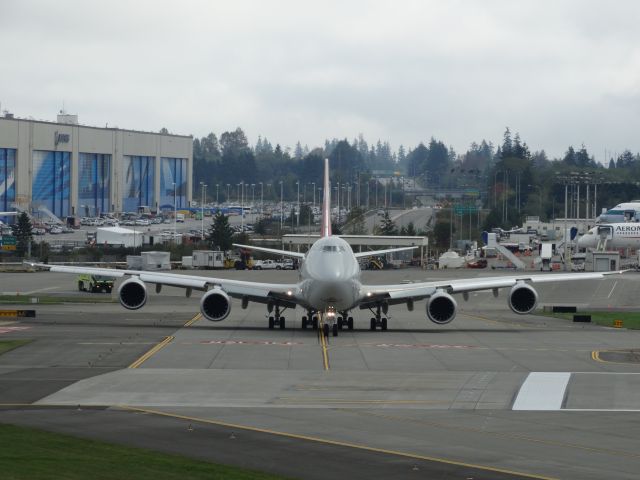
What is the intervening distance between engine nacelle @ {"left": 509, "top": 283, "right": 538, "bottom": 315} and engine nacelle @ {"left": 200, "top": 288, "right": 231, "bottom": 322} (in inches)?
535

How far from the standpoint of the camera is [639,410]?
33719mm

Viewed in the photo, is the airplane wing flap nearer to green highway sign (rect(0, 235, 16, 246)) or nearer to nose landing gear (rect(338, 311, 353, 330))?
nose landing gear (rect(338, 311, 353, 330))

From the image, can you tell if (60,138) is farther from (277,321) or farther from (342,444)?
(342,444)

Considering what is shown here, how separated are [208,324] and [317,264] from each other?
38.4ft

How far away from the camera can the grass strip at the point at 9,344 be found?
4753 centimetres

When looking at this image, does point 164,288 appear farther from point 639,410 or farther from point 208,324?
point 639,410

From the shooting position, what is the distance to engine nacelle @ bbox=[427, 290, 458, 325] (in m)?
56.9

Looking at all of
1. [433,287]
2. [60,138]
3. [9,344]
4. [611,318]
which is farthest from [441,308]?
[60,138]

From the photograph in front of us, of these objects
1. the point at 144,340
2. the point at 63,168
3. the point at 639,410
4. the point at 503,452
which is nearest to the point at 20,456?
the point at 503,452

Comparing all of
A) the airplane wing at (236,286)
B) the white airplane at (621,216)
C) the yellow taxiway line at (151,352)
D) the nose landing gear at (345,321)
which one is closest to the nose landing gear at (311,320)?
the nose landing gear at (345,321)

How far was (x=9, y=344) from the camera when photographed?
49438 millimetres

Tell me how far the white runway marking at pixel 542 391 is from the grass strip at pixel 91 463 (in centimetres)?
1192

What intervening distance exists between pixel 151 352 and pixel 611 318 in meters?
32.2

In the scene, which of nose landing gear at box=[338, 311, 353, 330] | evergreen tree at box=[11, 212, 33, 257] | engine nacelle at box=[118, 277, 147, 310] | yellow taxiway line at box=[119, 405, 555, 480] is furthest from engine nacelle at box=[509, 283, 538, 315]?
evergreen tree at box=[11, 212, 33, 257]
